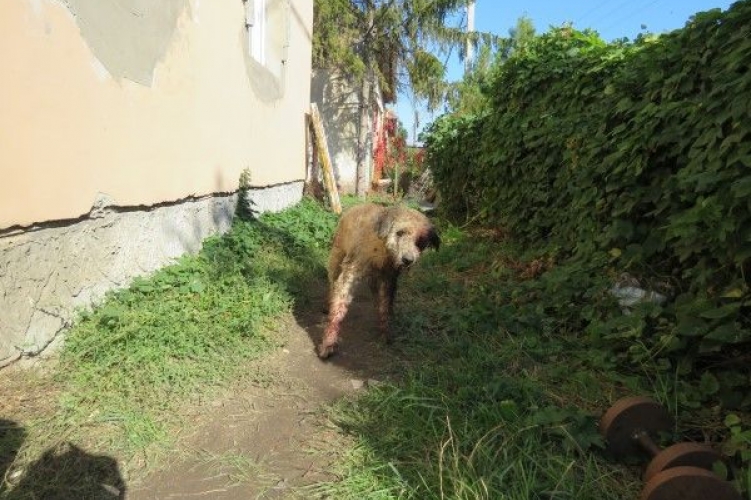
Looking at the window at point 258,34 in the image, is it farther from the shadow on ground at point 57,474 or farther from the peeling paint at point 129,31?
the shadow on ground at point 57,474

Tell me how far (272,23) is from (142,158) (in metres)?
5.07

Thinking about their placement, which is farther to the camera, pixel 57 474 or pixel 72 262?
pixel 72 262

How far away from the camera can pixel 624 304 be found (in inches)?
136

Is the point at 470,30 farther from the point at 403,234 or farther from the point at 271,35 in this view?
the point at 403,234

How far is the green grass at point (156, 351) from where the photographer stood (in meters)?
2.58

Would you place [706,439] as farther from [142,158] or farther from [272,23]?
[272,23]

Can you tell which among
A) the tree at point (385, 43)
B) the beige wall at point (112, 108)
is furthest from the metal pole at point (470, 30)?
the beige wall at point (112, 108)

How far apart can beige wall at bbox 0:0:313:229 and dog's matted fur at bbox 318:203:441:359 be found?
69.1 inches

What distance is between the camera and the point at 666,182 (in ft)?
10.6

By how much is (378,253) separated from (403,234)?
0.99ft

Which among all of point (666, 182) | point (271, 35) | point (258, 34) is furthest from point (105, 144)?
point (271, 35)

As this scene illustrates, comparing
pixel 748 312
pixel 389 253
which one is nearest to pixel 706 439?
pixel 748 312

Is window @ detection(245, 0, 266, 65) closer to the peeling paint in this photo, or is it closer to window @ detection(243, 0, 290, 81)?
window @ detection(243, 0, 290, 81)

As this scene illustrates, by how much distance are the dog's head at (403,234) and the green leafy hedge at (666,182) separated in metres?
1.36
